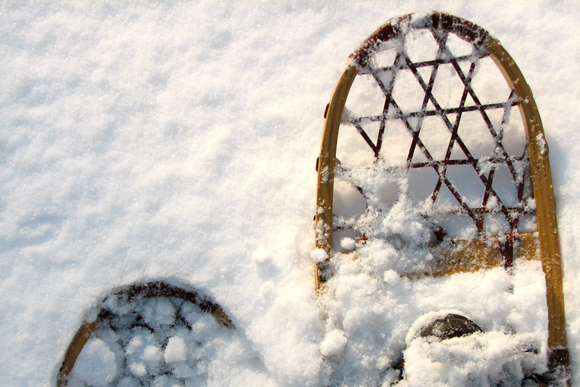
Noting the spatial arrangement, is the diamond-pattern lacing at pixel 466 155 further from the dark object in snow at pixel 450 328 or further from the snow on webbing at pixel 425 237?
the dark object in snow at pixel 450 328

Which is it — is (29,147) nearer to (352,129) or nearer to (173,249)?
(173,249)

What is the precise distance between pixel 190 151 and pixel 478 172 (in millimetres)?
1067

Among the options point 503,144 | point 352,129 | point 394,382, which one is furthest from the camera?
point 352,129

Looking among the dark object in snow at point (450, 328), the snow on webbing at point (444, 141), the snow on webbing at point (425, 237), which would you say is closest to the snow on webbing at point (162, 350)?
the snow on webbing at point (425, 237)

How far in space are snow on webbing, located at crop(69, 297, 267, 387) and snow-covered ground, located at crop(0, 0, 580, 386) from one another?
0.27 ft

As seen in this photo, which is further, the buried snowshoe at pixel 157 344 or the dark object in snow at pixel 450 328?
the buried snowshoe at pixel 157 344

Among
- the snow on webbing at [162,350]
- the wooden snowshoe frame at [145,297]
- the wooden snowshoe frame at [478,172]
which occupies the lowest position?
the snow on webbing at [162,350]

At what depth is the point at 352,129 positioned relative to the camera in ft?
4.59

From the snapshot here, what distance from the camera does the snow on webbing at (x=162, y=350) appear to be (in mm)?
1276

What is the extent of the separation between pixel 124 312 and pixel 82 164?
0.60 m

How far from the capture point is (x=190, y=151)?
4.57ft

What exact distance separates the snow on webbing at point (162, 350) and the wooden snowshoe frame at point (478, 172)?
0.44 m

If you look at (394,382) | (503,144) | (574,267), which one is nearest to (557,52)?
(503,144)

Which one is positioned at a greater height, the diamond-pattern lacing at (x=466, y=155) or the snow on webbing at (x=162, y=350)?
the diamond-pattern lacing at (x=466, y=155)
